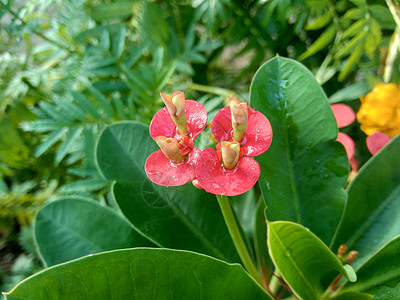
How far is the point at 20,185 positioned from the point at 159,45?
0.41m

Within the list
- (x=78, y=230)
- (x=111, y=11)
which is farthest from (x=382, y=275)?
(x=111, y=11)

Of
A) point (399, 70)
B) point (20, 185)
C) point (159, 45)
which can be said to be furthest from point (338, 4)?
point (20, 185)

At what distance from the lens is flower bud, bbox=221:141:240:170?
1.00ft

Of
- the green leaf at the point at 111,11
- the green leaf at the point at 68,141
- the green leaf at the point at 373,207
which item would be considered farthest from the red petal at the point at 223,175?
the green leaf at the point at 111,11

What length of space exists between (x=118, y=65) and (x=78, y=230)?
33 centimetres

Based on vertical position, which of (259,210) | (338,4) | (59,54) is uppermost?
(59,54)

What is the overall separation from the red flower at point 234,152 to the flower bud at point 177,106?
31mm

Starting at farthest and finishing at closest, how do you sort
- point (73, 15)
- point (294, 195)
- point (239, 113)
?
1. point (73, 15)
2. point (294, 195)
3. point (239, 113)

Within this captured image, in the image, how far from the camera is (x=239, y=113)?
11.9 inches

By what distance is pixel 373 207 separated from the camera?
51 centimetres

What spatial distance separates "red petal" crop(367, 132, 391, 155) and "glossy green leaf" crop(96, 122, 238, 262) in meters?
0.22

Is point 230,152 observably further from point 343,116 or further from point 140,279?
point 343,116

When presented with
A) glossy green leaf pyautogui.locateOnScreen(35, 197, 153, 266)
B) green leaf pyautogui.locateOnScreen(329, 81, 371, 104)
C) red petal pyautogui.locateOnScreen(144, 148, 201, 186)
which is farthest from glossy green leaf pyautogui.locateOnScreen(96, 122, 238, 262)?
green leaf pyautogui.locateOnScreen(329, 81, 371, 104)

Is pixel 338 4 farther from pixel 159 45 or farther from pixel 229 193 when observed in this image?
pixel 229 193
